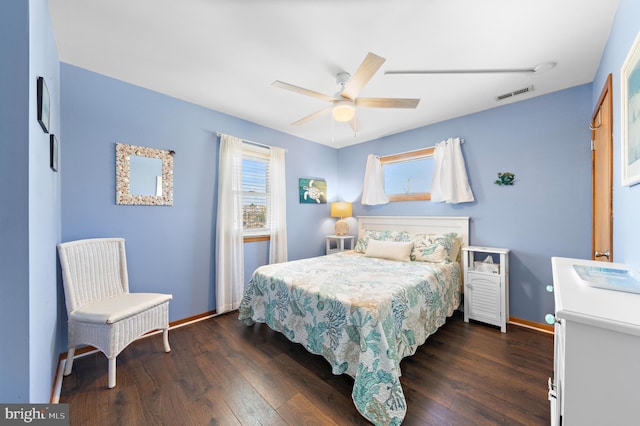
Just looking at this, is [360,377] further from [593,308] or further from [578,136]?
[578,136]

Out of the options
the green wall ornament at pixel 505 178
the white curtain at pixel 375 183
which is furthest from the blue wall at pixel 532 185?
the white curtain at pixel 375 183

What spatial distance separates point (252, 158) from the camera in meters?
3.42

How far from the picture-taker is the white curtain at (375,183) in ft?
13.2

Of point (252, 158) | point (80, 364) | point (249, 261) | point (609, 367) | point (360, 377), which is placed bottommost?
point (80, 364)

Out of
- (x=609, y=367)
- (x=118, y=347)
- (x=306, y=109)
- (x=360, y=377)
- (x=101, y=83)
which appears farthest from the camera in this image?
(x=306, y=109)

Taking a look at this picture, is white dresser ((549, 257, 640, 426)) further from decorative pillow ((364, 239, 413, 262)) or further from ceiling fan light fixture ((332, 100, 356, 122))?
decorative pillow ((364, 239, 413, 262))

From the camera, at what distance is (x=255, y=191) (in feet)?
11.4

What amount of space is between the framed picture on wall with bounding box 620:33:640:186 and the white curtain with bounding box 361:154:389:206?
273 centimetres

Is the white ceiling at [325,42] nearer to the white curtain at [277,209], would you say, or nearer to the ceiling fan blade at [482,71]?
the ceiling fan blade at [482,71]

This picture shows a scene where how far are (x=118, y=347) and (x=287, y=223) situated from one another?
96.5 inches

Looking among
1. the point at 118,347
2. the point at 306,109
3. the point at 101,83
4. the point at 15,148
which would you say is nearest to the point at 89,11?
the point at 101,83

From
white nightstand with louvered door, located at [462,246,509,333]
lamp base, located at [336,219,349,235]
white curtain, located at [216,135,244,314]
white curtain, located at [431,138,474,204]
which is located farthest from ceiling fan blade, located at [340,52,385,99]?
lamp base, located at [336,219,349,235]

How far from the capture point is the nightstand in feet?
13.9

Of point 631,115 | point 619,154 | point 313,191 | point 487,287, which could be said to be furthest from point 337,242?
point 631,115
